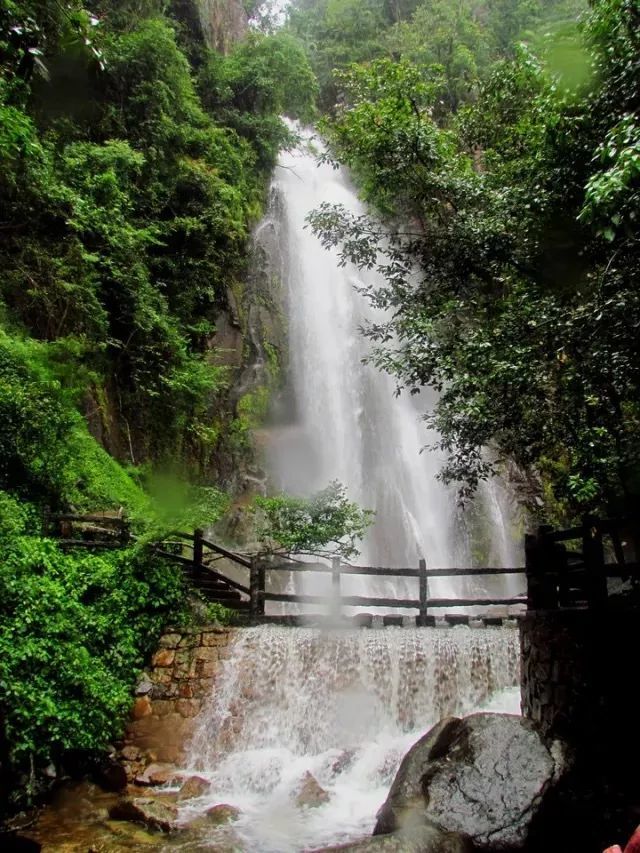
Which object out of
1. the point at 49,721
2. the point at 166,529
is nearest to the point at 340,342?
the point at 166,529

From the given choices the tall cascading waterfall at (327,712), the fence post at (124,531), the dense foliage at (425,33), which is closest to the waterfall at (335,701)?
the tall cascading waterfall at (327,712)

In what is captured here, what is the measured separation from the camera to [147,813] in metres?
6.38

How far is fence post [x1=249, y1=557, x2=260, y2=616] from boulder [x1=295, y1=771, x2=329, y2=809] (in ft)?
12.0

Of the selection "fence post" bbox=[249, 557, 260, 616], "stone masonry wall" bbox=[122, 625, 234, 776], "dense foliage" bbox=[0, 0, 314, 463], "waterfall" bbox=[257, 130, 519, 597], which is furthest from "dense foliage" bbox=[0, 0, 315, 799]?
"waterfall" bbox=[257, 130, 519, 597]

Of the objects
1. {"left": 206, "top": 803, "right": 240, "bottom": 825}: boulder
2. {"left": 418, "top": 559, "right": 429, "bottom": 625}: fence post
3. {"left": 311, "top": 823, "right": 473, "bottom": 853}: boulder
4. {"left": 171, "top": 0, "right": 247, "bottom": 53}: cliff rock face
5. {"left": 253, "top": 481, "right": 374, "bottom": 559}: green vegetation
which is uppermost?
{"left": 171, "top": 0, "right": 247, "bottom": 53}: cliff rock face

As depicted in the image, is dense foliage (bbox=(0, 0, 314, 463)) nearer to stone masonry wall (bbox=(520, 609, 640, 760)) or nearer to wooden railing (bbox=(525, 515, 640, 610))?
wooden railing (bbox=(525, 515, 640, 610))

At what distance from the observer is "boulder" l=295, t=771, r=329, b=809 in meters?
6.84

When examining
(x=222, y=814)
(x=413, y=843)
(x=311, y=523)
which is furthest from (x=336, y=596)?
(x=413, y=843)

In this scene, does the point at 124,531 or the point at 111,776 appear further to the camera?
the point at 124,531

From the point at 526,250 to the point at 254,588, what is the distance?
7.06 meters

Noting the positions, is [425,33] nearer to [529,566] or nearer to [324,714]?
[529,566]

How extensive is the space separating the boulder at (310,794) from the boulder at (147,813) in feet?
4.50

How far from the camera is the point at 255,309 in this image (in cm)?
1855

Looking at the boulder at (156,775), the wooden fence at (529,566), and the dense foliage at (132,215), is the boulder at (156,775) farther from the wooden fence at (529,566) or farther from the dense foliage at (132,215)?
the dense foliage at (132,215)
